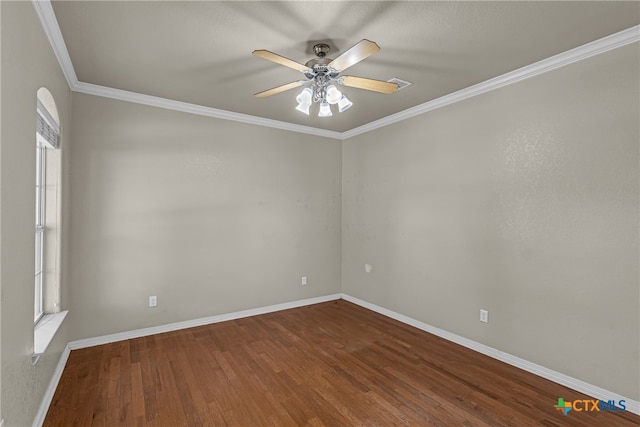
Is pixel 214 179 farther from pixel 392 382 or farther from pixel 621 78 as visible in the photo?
pixel 621 78

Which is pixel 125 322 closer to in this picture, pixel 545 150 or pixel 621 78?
pixel 545 150

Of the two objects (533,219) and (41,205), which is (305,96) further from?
(41,205)

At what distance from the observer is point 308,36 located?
224 centimetres

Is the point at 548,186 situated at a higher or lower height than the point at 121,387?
higher

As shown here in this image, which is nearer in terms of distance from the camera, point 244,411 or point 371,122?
point 244,411

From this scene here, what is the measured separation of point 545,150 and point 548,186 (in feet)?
1.01

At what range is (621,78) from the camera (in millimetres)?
2258

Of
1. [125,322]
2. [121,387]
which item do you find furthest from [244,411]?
[125,322]

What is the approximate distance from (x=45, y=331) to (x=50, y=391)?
0.43 meters

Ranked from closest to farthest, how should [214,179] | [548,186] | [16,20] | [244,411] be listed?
[16,20]
[244,411]
[548,186]
[214,179]

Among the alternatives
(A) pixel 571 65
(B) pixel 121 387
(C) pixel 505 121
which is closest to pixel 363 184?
(C) pixel 505 121

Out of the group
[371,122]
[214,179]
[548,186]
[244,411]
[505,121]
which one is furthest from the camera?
[371,122]

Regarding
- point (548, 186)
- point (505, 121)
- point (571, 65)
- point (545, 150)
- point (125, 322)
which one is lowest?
point (125, 322)

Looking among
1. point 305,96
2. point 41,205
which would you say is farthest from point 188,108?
point 305,96
